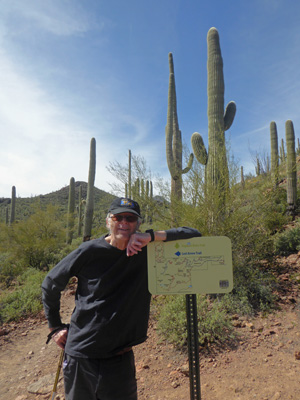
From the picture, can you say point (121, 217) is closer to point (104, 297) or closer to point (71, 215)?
point (104, 297)

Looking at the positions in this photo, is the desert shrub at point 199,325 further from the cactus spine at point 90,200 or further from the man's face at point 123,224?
the cactus spine at point 90,200

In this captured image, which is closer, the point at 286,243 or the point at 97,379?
the point at 97,379

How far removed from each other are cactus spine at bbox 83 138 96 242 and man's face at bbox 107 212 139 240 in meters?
10.8

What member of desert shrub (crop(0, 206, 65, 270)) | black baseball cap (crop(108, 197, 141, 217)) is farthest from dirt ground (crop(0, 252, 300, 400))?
desert shrub (crop(0, 206, 65, 270))

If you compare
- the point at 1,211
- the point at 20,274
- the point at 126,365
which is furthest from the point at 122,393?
the point at 1,211

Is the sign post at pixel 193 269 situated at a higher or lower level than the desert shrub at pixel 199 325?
higher

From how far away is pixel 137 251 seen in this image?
5.75ft

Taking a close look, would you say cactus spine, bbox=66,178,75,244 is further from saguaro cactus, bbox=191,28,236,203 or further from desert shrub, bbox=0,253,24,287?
saguaro cactus, bbox=191,28,236,203

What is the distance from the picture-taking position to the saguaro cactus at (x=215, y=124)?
5.29m

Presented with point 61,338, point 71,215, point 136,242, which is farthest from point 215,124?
point 71,215

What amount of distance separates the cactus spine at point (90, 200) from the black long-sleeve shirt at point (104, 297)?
35.2 feet

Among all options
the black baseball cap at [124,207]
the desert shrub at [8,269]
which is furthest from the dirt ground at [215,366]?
the desert shrub at [8,269]

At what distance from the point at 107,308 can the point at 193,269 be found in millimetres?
627

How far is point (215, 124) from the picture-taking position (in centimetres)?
663
